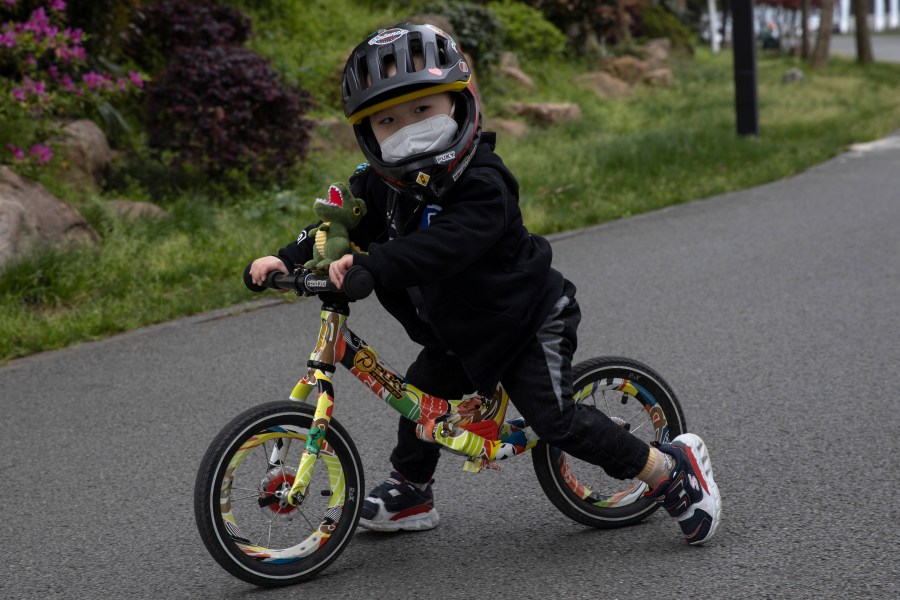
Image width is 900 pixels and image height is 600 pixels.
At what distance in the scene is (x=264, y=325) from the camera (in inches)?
249

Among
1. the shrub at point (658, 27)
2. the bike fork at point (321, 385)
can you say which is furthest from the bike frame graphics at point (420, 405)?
the shrub at point (658, 27)

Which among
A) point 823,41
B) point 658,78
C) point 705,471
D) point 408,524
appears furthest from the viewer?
point 823,41

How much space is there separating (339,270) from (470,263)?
39 centimetres

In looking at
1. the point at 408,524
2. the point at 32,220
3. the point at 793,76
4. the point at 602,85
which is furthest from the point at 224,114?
the point at 793,76

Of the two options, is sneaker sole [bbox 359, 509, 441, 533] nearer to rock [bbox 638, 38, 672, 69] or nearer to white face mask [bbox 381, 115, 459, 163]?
white face mask [bbox 381, 115, 459, 163]

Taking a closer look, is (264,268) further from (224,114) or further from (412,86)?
(224,114)

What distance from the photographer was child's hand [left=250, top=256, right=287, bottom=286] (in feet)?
10.1

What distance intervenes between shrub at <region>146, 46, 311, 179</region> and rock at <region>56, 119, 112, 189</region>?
1.67 feet

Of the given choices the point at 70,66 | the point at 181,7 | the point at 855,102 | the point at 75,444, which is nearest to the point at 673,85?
the point at 855,102

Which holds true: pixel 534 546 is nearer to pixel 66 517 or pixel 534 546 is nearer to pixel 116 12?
pixel 66 517

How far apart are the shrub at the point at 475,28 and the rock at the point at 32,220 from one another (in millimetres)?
8784

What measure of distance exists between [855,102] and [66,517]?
17.4 m

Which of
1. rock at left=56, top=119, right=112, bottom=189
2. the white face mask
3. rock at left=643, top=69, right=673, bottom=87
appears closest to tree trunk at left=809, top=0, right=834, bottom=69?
rock at left=643, top=69, right=673, bottom=87

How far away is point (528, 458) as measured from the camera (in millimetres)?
4250
